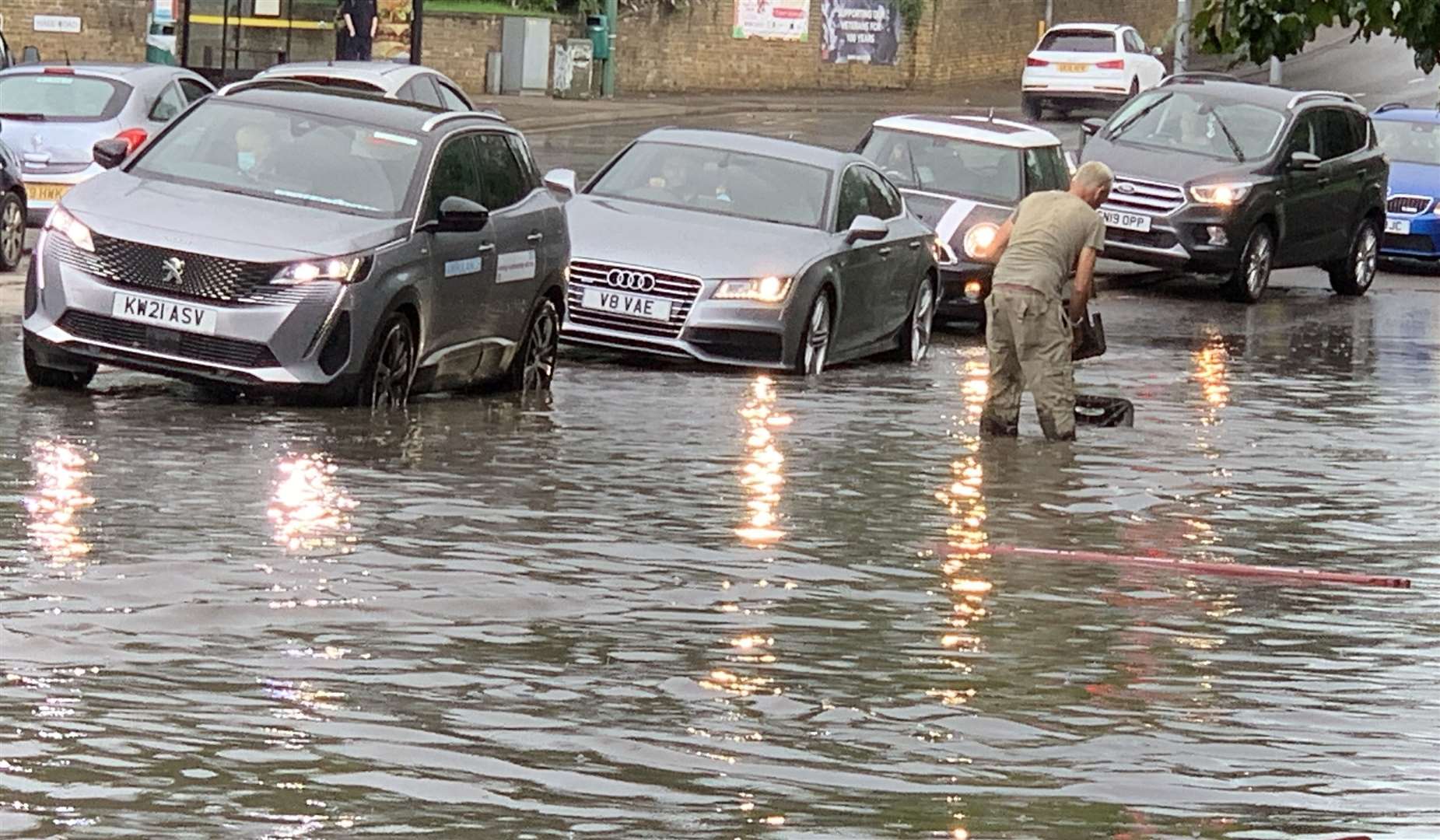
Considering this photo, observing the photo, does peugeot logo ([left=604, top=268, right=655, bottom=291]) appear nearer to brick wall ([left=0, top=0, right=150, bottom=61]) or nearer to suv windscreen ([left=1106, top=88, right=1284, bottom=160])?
suv windscreen ([left=1106, top=88, right=1284, bottom=160])

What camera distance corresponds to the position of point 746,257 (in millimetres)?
19000

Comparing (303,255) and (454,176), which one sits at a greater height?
(454,176)

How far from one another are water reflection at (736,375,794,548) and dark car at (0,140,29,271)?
6.47 meters

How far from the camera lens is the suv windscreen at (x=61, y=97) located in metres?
25.3

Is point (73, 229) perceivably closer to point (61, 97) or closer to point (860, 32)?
point (61, 97)

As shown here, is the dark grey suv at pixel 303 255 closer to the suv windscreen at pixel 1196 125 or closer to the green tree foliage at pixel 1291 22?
the green tree foliage at pixel 1291 22

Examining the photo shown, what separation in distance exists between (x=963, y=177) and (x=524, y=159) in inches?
327

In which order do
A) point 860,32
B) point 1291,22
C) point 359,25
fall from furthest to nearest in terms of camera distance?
point 860,32
point 359,25
point 1291,22

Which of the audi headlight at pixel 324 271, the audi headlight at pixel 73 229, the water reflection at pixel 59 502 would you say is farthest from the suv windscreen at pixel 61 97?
the water reflection at pixel 59 502

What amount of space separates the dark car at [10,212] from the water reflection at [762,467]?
6.47m

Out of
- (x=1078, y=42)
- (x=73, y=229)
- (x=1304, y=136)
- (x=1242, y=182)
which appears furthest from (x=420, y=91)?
(x=1078, y=42)

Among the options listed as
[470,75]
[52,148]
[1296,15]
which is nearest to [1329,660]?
[1296,15]

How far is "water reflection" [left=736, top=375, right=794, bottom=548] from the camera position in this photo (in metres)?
12.1

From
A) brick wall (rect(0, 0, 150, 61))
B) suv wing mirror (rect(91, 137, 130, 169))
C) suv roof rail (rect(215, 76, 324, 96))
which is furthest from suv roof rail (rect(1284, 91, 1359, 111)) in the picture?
brick wall (rect(0, 0, 150, 61))
